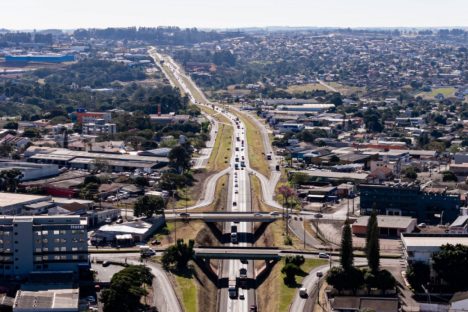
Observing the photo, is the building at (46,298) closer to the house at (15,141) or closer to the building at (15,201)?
the building at (15,201)

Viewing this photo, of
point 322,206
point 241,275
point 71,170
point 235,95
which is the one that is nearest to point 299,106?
point 235,95

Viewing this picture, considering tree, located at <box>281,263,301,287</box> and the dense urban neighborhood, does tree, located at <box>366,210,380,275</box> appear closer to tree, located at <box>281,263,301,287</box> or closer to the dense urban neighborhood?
the dense urban neighborhood

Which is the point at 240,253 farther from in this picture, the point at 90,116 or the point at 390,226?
the point at 90,116

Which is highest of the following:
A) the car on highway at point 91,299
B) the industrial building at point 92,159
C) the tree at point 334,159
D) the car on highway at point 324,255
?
the car on highway at point 324,255

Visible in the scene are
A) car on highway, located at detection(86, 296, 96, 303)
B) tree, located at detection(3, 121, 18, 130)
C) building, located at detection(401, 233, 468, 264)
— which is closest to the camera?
car on highway, located at detection(86, 296, 96, 303)

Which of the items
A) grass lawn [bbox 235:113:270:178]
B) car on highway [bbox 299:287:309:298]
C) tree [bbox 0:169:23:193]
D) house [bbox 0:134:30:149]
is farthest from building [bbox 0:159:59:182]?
car on highway [bbox 299:287:309:298]

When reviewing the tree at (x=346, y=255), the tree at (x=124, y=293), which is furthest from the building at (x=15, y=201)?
the tree at (x=346, y=255)
